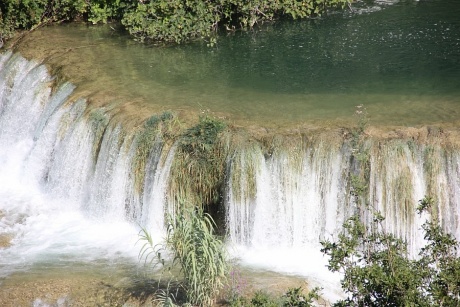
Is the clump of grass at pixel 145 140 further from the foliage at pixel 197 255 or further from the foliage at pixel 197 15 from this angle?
the foliage at pixel 197 15

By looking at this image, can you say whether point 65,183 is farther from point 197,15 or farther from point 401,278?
point 401,278

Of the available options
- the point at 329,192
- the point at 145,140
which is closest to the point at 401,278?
the point at 329,192

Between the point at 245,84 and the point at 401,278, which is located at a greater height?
the point at 245,84

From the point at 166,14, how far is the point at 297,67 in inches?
134

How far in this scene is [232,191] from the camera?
37.4ft

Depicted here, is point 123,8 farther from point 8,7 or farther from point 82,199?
point 82,199

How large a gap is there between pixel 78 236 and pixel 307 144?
3.70 m

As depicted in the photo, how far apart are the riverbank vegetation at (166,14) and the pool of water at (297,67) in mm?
287

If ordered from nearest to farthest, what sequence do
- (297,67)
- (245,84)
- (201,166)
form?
(201,166), (245,84), (297,67)

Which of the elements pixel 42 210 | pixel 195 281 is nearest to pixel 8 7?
pixel 42 210

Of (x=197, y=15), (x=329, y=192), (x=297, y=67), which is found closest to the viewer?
(x=329, y=192)

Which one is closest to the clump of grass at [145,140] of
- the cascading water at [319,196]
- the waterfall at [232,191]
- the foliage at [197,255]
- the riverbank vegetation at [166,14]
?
the waterfall at [232,191]

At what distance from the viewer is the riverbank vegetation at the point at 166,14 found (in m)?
16.7

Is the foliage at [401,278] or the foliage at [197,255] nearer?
the foliage at [401,278]
